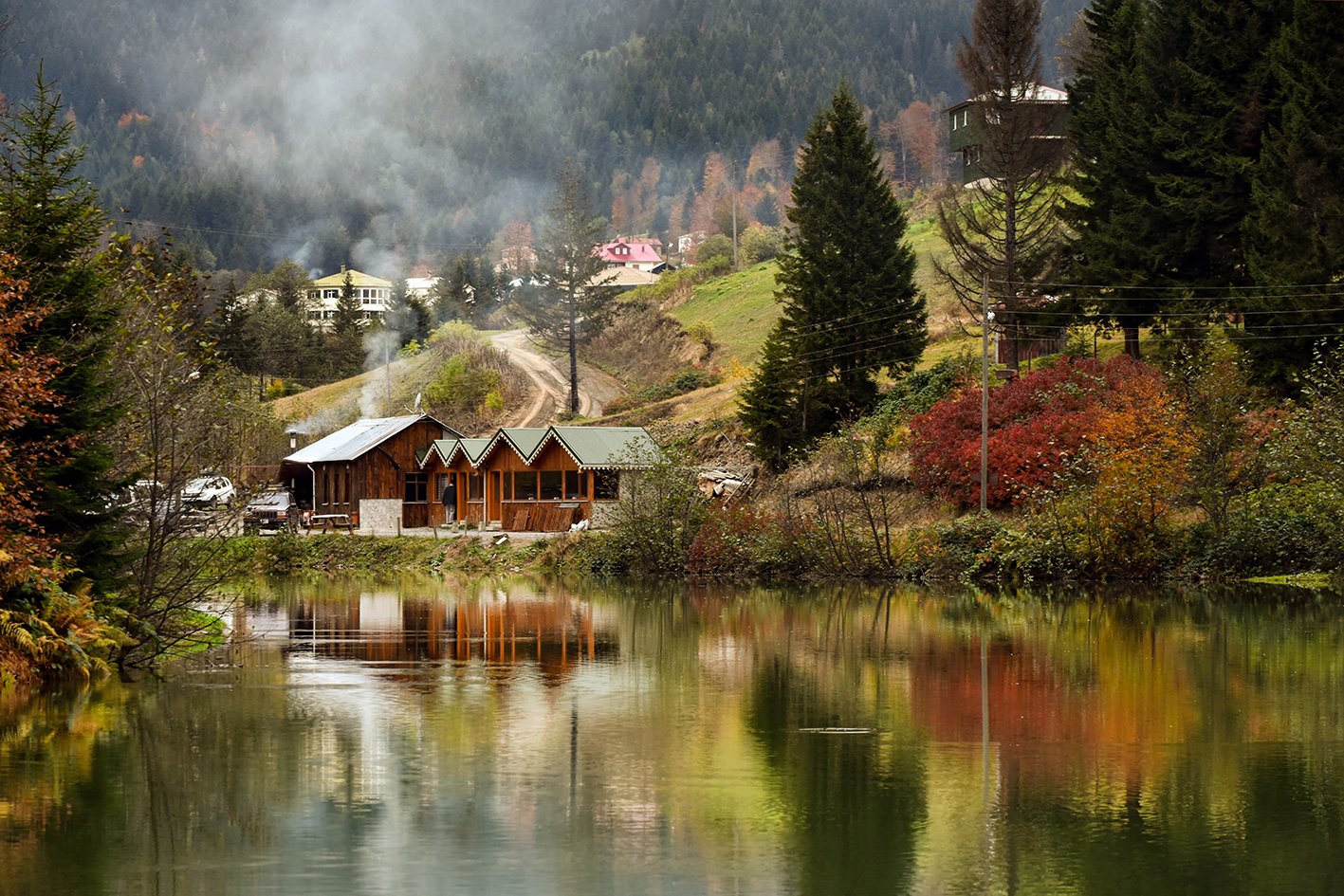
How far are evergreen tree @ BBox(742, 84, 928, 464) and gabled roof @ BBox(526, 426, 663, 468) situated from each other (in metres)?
4.71

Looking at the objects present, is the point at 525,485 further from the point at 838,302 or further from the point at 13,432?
the point at 13,432

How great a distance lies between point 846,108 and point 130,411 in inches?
1679

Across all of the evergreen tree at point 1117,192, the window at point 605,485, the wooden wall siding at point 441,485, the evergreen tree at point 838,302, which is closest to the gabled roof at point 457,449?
the wooden wall siding at point 441,485

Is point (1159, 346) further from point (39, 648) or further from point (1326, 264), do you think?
point (39, 648)

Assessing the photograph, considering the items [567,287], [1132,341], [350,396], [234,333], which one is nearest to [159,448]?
[1132,341]

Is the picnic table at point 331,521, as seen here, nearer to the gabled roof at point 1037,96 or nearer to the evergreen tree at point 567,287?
the gabled roof at point 1037,96

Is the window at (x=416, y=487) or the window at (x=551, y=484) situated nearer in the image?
the window at (x=551, y=484)

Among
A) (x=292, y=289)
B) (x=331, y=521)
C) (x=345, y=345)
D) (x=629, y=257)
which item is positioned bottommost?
(x=331, y=521)

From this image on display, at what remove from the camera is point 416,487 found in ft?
213

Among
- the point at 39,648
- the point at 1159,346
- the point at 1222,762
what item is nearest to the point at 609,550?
the point at 1159,346

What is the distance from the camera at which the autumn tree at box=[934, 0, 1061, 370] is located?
52531 millimetres

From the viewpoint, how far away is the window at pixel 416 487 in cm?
6475

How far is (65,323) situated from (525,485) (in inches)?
1519

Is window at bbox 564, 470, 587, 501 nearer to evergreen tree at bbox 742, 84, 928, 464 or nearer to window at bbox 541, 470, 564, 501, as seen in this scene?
window at bbox 541, 470, 564, 501
